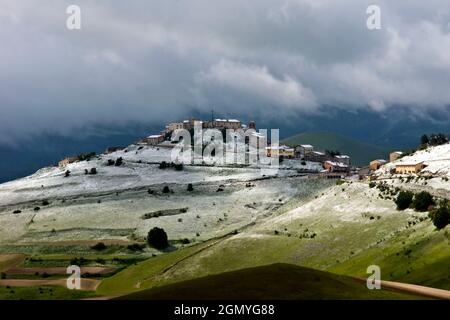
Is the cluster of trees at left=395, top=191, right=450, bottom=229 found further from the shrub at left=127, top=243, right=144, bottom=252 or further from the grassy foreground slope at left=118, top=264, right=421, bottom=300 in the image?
the shrub at left=127, top=243, right=144, bottom=252

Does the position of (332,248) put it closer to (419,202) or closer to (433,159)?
(419,202)

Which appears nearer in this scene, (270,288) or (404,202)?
(270,288)

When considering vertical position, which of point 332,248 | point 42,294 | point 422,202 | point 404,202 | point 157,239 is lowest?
point 42,294

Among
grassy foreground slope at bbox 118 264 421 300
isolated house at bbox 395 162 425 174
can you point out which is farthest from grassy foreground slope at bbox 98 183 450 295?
isolated house at bbox 395 162 425 174

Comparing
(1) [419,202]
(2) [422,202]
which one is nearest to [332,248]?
(1) [419,202]

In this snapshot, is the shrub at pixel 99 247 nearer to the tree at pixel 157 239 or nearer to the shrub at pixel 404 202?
the tree at pixel 157 239

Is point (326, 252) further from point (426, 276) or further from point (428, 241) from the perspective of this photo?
point (426, 276)
